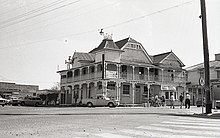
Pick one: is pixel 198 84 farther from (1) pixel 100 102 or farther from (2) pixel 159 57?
(1) pixel 100 102

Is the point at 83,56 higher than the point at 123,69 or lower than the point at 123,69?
higher

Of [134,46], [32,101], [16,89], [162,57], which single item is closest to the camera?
[32,101]

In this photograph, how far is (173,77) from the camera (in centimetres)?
4866

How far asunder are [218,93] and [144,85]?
43.9 ft

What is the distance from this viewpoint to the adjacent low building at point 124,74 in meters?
42.1

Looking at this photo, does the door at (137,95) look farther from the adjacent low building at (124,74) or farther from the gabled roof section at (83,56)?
the gabled roof section at (83,56)

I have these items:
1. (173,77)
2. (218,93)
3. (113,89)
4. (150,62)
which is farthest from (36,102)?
(218,93)

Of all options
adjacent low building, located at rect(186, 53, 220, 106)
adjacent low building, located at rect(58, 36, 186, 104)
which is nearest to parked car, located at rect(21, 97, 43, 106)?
adjacent low building, located at rect(58, 36, 186, 104)

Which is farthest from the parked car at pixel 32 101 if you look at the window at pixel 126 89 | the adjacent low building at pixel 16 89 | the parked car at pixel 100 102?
the adjacent low building at pixel 16 89

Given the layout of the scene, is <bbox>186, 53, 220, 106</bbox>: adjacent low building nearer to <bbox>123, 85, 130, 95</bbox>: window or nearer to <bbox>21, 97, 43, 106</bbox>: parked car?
<bbox>123, 85, 130, 95</bbox>: window

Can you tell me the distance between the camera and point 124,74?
4319cm

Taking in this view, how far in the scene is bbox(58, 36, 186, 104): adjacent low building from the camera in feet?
138

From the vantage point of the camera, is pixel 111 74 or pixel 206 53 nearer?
pixel 206 53

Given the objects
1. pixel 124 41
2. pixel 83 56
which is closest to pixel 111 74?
pixel 124 41
